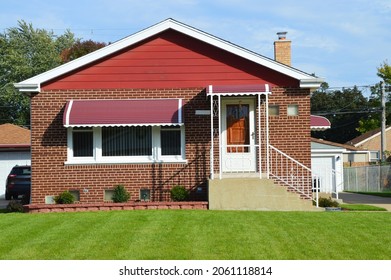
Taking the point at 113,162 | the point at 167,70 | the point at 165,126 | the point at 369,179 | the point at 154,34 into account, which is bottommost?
the point at 369,179

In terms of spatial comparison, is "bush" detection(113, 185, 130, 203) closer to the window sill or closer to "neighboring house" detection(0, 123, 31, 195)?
the window sill

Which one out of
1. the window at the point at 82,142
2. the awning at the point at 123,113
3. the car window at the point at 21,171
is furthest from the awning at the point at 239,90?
the car window at the point at 21,171

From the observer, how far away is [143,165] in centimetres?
2022

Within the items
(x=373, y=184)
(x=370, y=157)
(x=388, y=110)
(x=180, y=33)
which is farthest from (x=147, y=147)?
(x=388, y=110)

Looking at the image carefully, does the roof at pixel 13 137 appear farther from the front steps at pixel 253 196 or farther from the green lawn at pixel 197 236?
the green lawn at pixel 197 236

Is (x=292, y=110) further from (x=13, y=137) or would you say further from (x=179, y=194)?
(x=13, y=137)

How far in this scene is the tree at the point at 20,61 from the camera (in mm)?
61000

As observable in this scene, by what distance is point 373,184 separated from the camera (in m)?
42.5

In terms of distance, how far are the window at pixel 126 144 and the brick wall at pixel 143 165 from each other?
8.0 inches

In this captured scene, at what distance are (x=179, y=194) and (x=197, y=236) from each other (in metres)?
6.99

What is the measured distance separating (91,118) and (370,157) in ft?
158

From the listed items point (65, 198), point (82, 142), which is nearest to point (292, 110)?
point (82, 142)

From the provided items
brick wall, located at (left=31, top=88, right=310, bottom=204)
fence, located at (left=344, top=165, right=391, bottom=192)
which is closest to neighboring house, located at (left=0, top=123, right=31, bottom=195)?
brick wall, located at (left=31, top=88, right=310, bottom=204)

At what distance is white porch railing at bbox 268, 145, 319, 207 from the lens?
768 inches
